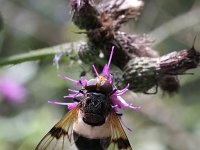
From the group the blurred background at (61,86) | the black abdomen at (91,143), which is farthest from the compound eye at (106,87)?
the blurred background at (61,86)

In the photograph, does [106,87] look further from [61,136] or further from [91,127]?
[61,136]

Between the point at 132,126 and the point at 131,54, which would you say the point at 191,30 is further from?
the point at 131,54

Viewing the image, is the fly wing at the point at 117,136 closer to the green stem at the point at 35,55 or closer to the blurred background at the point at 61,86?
the green stem at the point at 35,55

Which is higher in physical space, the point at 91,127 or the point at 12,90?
the point at 12,90

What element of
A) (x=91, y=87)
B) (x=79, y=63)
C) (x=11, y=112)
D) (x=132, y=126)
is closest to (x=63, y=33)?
(x=11, y=112)

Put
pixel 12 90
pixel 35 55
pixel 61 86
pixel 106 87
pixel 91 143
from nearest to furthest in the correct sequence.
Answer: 1. pixel 91 143
2. pixel 106 87
3. pixel 35 55
4. pixel 61 86
5. pixel 12 90

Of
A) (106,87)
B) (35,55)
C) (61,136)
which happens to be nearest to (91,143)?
(61,136)

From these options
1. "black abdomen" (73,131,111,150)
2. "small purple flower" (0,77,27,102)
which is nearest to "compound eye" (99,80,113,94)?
"black abdomen" (73,131,111,150)
